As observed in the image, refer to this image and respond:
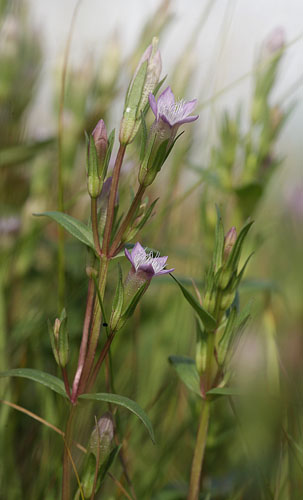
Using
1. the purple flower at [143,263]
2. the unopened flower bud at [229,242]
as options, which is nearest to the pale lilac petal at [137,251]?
the purple flower at [143,263]

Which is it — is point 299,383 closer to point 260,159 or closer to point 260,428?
point 260,428

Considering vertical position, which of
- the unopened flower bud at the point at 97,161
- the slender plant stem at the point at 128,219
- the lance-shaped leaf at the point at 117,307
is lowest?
the lance-shaped leaf at the point at 117,307

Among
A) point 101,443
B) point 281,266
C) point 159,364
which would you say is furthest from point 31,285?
point 101,443

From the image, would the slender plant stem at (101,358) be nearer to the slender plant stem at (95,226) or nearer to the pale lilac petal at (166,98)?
the slender plant stem at (95,226)

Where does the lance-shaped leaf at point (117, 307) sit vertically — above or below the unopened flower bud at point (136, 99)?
below

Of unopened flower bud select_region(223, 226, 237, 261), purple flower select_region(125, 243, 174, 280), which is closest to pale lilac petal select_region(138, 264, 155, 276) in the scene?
purple flower select_region(125, 243, 174, 280)

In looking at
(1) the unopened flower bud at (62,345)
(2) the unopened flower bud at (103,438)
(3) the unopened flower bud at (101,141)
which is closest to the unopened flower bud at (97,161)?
(3) the unopened flower bud at (101,141)
